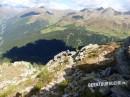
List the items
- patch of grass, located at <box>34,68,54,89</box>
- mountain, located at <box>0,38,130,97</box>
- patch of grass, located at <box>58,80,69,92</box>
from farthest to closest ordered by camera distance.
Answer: patch of grass, located at <box>34,68,54,89</box> < patch of grass, located at <box>58,80,69,92</box> < mountain, located at <box>0,38,130,97</box>

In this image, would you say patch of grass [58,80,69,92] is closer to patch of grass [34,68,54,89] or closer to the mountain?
the mountain

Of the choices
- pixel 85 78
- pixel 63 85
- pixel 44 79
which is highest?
pixel 85 78

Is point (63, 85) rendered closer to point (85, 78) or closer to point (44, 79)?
point (85, 78)

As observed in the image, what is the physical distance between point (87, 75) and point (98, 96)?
6.75m

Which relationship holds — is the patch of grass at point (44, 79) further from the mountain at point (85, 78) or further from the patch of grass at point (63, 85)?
the patch of grass at point (63, 85)

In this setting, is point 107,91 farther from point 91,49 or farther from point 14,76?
point 14,76

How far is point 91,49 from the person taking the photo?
52.4 metres

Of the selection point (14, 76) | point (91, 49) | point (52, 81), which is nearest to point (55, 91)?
point (52, 81)

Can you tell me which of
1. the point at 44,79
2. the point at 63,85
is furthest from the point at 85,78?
the point at 44,79

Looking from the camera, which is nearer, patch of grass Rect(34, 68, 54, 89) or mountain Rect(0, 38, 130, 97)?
mountain Rect(0, 38, 130, 97)

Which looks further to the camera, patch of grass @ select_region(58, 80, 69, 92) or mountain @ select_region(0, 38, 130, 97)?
patch of grass @ select_region(58, 80, 69, 92)

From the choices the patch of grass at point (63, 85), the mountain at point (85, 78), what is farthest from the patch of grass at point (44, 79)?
the patch of grass at point (63, 85)

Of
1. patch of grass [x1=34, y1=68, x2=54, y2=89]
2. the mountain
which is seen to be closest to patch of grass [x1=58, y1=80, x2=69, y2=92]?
the mountain

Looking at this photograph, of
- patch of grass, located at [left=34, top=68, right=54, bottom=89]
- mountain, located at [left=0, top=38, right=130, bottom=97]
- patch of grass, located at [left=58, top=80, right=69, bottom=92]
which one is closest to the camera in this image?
mountain, located at [left=0, top=38, right=130, bottom=97]
